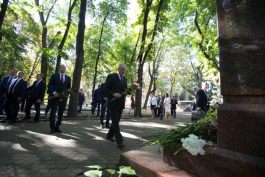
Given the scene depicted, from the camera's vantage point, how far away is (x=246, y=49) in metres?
3.65

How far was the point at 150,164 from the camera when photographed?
468 cm

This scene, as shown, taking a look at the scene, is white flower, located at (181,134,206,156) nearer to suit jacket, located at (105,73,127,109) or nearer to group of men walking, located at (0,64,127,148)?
group of men walking, located at (0,64,127,148)

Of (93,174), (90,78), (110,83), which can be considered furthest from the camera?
(90,78)

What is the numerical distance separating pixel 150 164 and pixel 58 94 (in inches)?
225

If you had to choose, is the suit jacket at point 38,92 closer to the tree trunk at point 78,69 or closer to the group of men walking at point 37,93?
the group of men walking at point 37,93

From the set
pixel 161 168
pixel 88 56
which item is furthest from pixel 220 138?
pixel 88 56

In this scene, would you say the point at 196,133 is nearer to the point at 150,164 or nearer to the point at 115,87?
the point at 150,164

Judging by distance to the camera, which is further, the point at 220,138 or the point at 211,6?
the point at 211,6

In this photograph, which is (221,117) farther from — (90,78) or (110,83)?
(90,78)

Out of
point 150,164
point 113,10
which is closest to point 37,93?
point 150,164

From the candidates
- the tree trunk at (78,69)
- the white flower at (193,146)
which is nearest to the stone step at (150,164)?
the white flower at (193,146)

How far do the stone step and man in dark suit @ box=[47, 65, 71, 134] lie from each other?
14.8 ft

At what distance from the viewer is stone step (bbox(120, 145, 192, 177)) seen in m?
4.17

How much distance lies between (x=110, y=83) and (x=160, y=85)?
55.4 metres
